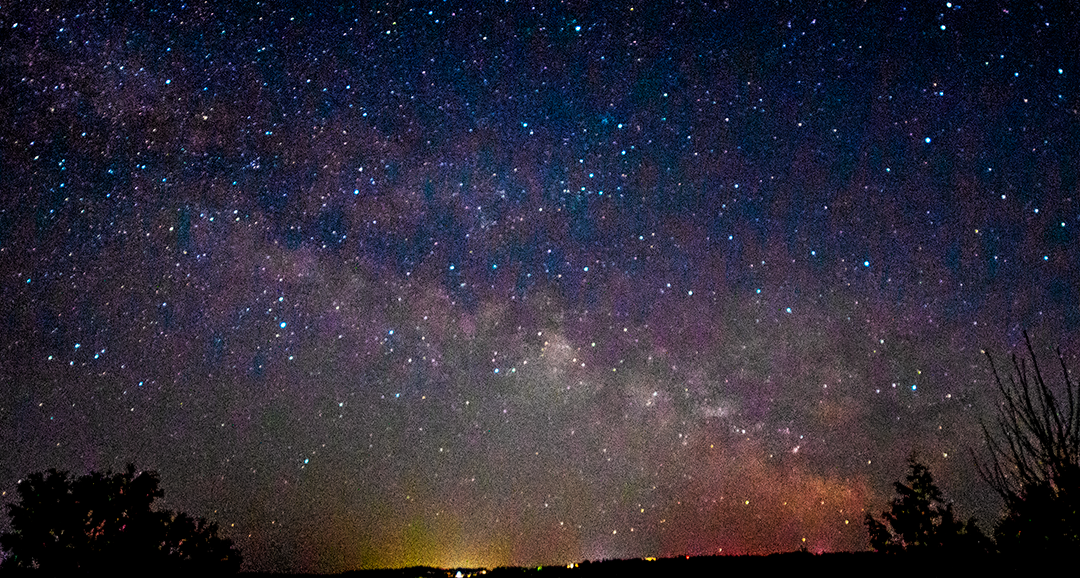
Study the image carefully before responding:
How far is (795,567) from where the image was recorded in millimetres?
12188

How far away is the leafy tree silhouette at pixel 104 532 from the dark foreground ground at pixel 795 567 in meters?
6.45

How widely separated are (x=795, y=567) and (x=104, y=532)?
21099mm

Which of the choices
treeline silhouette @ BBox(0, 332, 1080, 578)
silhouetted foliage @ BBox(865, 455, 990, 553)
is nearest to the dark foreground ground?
treeline silhouette @ BBox(0, 332, 1080, 578)

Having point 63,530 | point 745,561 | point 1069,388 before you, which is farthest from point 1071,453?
point 63,530

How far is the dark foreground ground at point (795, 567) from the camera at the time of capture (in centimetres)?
904

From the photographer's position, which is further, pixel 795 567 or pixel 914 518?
pixel 914 518

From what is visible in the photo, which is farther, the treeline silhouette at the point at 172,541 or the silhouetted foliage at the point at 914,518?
the silhouetted foliage at the point at 914,518

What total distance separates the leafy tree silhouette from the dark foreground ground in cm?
645

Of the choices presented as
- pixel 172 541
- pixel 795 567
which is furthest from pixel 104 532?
pixel 795 567

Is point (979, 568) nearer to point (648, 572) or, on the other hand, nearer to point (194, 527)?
point (648, 572)

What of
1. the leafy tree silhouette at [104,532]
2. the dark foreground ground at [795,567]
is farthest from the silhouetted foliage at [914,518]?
the leafy tree silhouette at [104,532]

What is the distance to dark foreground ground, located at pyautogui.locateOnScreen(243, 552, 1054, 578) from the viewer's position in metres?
9.04

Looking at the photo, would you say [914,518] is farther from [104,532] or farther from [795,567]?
[104,532]

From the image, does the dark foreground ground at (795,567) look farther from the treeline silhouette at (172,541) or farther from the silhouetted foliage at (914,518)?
the silhouetted foliage at (914,518)
